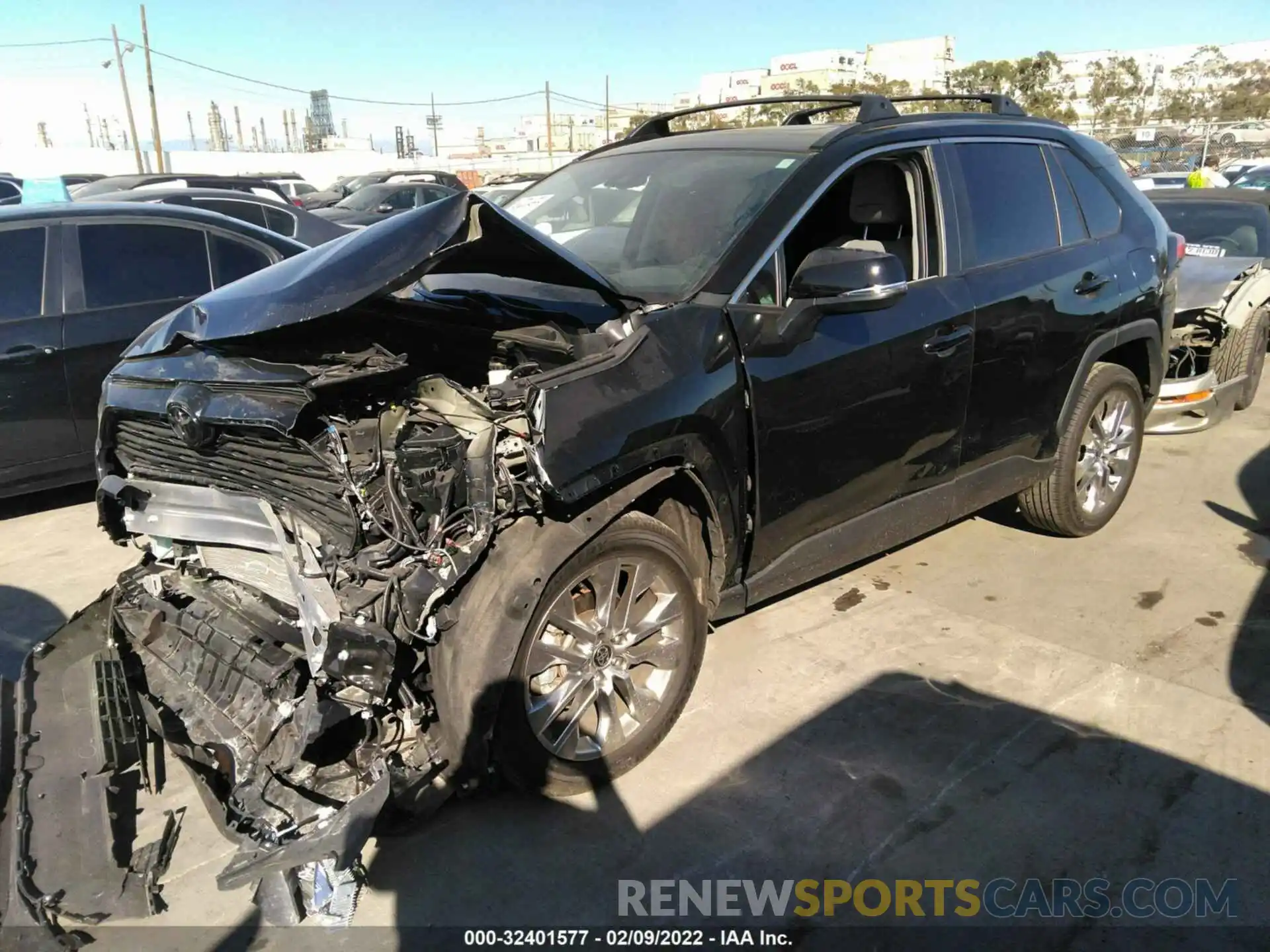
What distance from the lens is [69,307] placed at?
205 inches

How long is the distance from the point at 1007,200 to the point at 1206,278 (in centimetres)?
370

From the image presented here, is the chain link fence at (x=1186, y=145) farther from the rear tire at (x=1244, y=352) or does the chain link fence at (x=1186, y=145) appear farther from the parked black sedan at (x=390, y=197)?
the rear tire at (x=1244, y=352)

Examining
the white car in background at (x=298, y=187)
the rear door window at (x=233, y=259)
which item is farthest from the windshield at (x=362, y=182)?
the rear door window at (x=233, y=259)

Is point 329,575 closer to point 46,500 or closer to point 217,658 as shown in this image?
point 217,658

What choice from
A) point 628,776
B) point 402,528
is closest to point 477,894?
point 628,776

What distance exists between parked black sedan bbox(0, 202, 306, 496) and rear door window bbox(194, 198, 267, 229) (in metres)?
3.94

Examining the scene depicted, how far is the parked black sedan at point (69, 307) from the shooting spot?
5043mm

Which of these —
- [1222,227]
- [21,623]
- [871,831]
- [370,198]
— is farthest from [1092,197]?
[370,198]

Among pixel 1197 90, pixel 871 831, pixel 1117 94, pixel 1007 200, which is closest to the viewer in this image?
pixel 871 831

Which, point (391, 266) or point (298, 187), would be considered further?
point (298, 187)

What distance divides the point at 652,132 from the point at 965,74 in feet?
123

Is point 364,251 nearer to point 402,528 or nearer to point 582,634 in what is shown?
point 402,528

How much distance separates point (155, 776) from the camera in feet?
10.0

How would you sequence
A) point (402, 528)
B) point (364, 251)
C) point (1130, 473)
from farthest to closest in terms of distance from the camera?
point (1130, 473), point (364, 251), point (402, 528)
